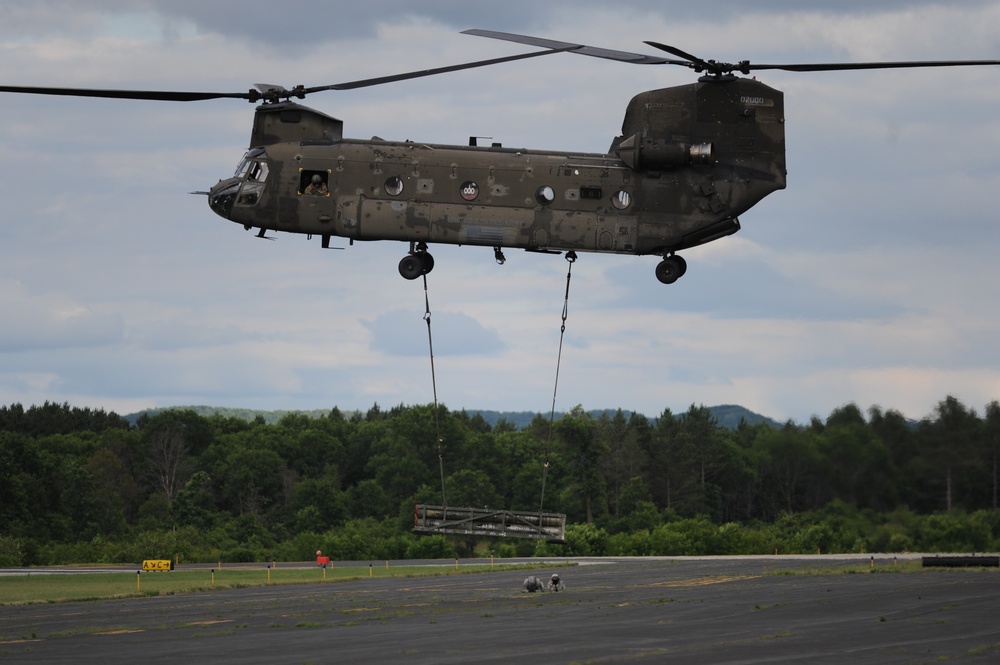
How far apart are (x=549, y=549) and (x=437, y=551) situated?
351 inches

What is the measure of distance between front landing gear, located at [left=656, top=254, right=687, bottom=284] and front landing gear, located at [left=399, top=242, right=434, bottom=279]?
672 cm

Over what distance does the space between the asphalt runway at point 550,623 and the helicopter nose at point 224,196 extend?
12.6 m

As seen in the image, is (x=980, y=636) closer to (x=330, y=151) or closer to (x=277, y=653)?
(x=277, y=653)

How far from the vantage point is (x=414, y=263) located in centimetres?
3816

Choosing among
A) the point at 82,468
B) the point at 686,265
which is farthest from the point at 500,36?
the point at 82,468

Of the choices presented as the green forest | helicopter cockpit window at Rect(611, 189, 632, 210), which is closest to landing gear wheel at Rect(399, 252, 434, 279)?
helicopter cockpit window at Rect(611, 189, 632, 210)

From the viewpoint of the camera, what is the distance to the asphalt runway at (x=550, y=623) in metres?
36.6

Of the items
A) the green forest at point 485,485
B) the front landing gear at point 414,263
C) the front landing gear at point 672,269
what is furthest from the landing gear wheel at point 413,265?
the green forest at point 485,485

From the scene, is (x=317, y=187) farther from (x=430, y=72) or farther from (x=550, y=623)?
(x=550, y=623)

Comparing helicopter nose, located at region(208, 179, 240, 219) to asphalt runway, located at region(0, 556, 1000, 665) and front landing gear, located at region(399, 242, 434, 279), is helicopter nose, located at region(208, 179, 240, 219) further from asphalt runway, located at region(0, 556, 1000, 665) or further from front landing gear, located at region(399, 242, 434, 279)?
asphalt runway, located at region(0, 556, 1000, 665)

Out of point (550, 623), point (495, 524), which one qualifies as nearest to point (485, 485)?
point (550, 623)

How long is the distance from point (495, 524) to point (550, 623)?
546 centimetres

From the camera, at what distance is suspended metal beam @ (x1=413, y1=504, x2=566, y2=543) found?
136ft

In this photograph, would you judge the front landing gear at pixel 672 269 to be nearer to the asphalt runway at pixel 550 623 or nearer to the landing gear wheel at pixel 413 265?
the landing gear wheel at pixel 413 265
